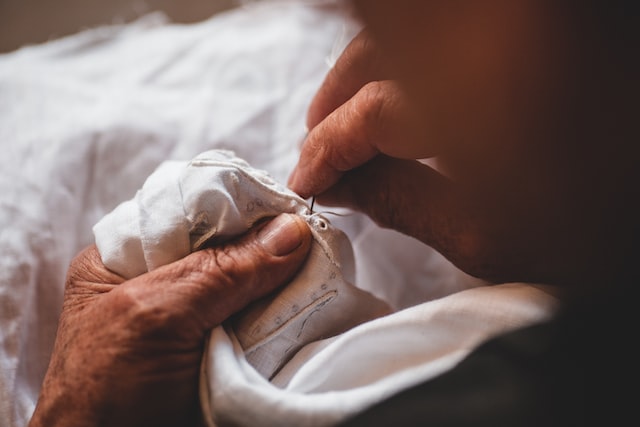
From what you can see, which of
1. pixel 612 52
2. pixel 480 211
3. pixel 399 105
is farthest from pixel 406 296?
pixel 612 52

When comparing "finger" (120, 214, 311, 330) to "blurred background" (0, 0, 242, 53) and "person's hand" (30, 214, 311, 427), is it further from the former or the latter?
"blurred background" (0, 0, 242, 53)

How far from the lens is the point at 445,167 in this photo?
1.98ft

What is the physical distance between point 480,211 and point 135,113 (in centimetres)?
53

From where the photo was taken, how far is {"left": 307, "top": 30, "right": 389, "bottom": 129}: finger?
0.67 m

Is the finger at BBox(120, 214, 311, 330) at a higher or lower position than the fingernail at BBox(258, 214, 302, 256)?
lower

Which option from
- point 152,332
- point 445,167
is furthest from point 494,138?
point 152,332

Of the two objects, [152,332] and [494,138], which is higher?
[494,138]

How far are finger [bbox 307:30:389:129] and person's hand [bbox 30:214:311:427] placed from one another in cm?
24

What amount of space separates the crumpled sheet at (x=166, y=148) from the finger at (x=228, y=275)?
Result: 0.04m

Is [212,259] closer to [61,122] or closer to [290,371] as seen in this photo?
[290,371]

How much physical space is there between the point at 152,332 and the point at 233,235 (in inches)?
5.4

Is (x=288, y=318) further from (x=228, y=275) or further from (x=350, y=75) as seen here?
(x=350, y=75)

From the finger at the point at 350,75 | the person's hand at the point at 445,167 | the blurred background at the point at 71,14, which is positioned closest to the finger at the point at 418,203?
the person's hand at the point at 445,167

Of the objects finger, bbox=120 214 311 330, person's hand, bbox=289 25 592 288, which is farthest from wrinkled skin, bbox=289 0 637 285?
finger, bbox=120 214 311 330
